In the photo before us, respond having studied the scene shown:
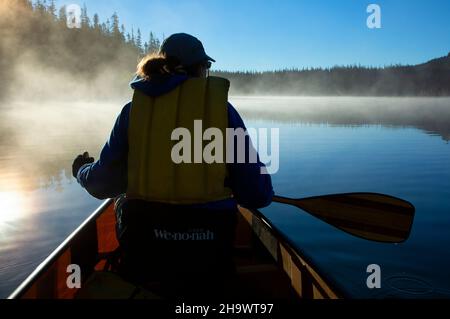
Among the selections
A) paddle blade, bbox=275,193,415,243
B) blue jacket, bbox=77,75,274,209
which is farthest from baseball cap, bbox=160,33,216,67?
paddle blade, bbox=275,193,415,243

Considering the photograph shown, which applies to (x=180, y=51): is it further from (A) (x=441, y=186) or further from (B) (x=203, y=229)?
(A) (x=441, y=186)

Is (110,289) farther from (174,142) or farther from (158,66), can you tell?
(158,66)

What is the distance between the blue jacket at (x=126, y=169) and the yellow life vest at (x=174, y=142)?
0.06 meters

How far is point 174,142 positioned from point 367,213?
2.37m

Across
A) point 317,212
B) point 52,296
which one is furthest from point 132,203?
point 317,212

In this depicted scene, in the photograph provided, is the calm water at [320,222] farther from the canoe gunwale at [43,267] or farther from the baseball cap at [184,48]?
the canoe gunwale at [43,267]

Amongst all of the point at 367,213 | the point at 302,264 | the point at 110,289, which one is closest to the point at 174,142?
the point at 110,289

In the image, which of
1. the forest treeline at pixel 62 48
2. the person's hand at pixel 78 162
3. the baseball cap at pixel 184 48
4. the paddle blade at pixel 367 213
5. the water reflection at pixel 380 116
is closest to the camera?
the baseball cap at pixel 184 48

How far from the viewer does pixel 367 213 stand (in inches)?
150

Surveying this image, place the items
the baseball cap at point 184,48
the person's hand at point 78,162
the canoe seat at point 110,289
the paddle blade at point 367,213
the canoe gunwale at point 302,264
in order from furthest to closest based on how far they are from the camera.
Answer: the paddle blade at point 367,213, the person's hand at point 78,162, the canoe gunwale at point 302,264, the baseball cap at point 184,48, the canoe seat at point 110,289

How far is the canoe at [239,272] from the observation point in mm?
2342

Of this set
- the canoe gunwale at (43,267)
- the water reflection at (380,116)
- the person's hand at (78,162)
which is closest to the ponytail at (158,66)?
the person's hand at (78,162)

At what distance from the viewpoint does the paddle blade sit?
3732 mm

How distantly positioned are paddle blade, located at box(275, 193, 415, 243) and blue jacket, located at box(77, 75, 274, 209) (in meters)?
1.39
